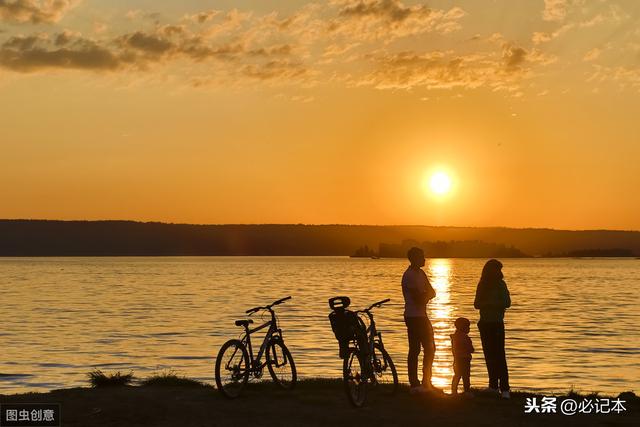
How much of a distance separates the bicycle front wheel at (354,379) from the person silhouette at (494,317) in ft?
7.49

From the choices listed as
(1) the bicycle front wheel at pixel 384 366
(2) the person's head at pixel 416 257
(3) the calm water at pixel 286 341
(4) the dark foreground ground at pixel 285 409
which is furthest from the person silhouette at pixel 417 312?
(3) the calm water at pixel 286 341

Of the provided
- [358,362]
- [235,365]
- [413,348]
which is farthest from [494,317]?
[235,365]

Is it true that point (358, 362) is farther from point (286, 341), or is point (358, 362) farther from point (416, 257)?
point (286, 341)

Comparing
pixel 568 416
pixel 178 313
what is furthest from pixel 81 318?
pixel 568 416

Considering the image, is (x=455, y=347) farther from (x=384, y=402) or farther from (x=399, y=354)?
(x=399, y=354)

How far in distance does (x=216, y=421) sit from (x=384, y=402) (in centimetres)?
307

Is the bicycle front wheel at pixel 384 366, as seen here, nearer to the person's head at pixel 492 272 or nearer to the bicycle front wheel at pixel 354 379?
the bicycle front wheel at pixel 354 379

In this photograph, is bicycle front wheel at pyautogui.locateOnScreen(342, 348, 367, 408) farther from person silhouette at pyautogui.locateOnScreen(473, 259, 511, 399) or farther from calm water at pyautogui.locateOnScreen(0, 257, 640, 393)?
calm water at pyautogui.locateOnScreen(0, 257, 640, 393)

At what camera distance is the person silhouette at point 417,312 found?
50.0ft

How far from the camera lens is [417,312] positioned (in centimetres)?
1538

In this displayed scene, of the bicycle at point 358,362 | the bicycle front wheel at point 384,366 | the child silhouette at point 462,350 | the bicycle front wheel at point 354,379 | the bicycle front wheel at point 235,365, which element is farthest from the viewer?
the bicycle front wheel at point 384,366

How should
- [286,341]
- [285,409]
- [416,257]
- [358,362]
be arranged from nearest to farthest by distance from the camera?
[285,409], [358,362], [416,257], [286,341]

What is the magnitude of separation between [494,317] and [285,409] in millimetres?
4025

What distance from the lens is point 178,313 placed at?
55.5 m
